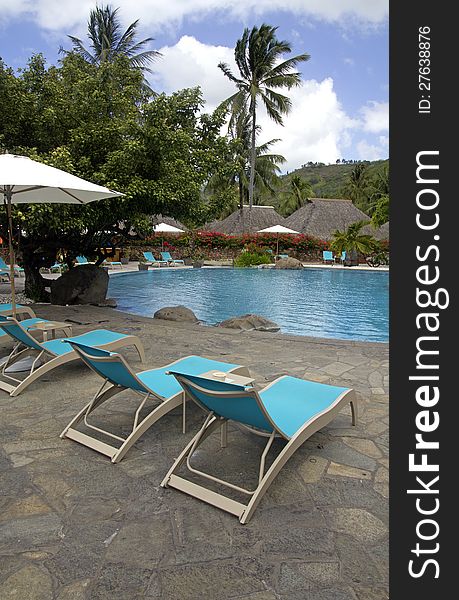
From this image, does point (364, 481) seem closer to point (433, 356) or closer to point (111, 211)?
point (433, 356)

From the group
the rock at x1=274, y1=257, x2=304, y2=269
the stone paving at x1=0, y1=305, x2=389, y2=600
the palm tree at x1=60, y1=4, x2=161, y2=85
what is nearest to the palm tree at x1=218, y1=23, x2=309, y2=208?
the palm tree at x1=60, y1=4, x2=161, y2=85

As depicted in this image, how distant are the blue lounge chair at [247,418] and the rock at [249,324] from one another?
529 cm

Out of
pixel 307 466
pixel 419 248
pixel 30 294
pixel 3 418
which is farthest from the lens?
pixel 30 294

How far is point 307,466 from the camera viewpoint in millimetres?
3086

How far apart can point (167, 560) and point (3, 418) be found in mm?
2274

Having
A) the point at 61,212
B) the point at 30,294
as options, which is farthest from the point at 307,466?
the point at 30,294

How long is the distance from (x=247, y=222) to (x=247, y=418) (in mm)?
32474

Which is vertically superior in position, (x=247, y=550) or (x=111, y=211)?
(x=111, y=211)

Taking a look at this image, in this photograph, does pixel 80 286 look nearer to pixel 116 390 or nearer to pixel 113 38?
pixel 116 390

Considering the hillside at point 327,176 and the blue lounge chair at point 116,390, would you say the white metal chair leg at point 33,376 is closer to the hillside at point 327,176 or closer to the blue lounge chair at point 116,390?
the blue lounge chair at point 116,390

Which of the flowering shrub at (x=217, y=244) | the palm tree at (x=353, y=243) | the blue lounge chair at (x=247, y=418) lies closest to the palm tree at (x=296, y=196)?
the flowering shrub at (x=217, y=244)

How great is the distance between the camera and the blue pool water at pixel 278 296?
10734 mm

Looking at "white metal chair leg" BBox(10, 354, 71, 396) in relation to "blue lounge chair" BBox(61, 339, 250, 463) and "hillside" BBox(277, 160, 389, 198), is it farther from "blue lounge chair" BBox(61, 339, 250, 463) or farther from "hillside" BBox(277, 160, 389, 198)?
"hillside" BBox(277, 160, 389, 198)

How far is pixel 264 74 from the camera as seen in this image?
3061 centimetres
